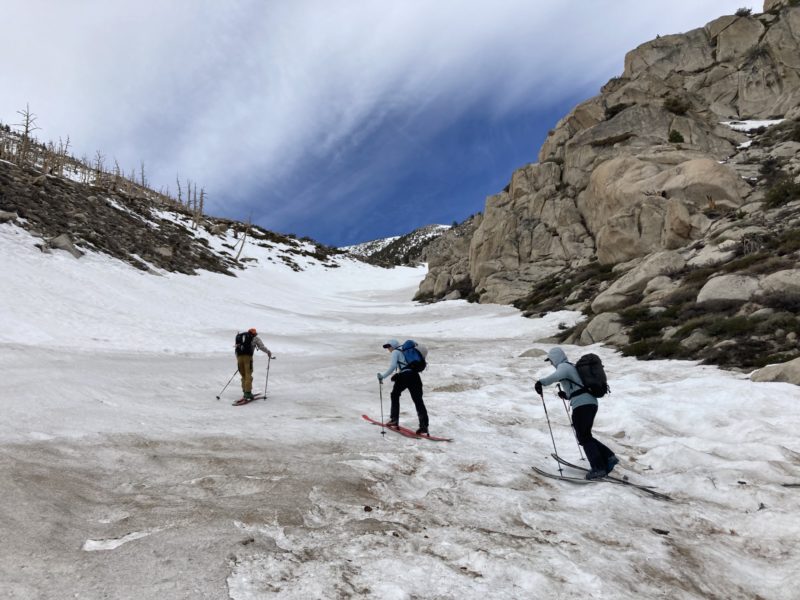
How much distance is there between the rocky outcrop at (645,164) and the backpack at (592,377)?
25421mm

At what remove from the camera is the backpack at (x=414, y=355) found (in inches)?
383

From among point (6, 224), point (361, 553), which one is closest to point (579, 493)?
point (361, 553)

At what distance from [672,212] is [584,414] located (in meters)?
27.2

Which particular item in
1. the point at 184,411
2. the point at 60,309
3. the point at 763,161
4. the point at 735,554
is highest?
the point at 763,161

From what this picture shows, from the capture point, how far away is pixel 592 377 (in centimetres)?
725

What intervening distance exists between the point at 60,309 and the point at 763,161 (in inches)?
1830

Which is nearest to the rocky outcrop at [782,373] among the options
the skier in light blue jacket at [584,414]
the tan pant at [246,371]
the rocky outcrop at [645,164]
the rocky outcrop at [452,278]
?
the skier in light blue jacket at [584,414]

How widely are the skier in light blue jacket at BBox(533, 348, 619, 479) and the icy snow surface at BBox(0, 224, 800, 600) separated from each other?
1.70 feet

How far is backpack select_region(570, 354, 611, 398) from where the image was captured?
7.20 m

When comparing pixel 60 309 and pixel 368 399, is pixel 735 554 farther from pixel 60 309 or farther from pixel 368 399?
pixel 60 309

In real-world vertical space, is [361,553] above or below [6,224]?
below

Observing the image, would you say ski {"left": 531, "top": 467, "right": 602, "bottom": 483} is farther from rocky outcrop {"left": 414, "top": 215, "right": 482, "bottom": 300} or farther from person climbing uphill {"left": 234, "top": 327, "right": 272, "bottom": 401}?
rocky outcrop {"left": 414, "top": 215, "right": 482, "bottom": 300}

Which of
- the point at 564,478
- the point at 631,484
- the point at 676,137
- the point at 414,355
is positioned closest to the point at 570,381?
the point at 564,478

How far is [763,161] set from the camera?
35688 millimetres
